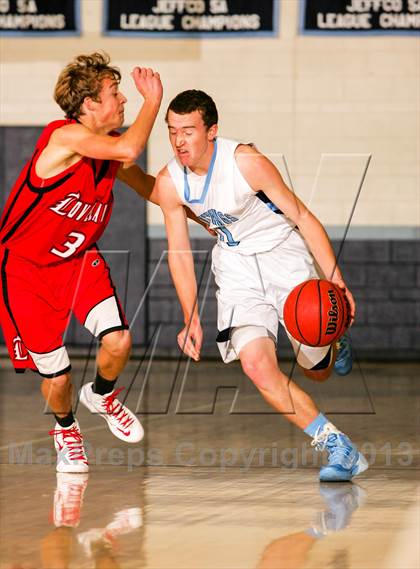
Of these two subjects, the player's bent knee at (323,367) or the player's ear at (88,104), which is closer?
the player's ear at (88,104)

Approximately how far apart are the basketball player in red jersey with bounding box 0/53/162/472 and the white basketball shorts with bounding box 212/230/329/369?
1.45 ft

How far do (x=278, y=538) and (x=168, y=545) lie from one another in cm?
34

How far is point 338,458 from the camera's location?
4664mm

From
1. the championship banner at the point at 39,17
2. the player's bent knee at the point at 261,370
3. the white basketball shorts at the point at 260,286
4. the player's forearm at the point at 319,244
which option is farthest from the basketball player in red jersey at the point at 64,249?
the championship banner at the point at 39,17

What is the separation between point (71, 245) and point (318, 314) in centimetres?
109

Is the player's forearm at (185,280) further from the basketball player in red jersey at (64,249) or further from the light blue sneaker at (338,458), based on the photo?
the light blue sneaker at (338,458)

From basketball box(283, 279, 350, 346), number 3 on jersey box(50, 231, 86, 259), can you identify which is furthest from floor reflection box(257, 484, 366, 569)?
number 3 on jersey box(50, 231, 86, 259)

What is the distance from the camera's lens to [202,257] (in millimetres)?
10430

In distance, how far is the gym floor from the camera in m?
3.55

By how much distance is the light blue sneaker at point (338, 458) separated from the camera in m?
4.66

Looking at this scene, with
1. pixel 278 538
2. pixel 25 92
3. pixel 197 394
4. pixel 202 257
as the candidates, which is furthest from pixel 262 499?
pixel 25 92

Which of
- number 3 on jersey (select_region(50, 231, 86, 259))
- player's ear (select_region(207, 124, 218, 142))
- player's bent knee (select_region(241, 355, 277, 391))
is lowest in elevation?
player's bent knee (select_region(241, 355, 277, 391))

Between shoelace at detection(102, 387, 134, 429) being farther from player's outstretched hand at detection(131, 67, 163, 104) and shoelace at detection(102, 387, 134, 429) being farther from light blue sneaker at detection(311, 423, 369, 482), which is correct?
player's outstretched hand at detection(131, 67, 163, 104)

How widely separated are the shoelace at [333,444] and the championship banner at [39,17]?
6.54 meters
